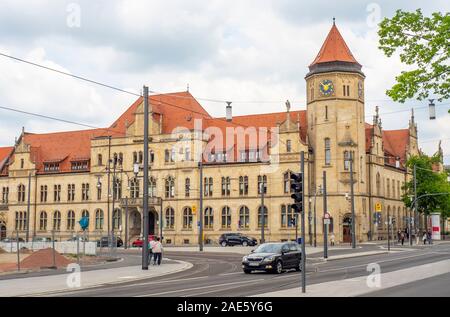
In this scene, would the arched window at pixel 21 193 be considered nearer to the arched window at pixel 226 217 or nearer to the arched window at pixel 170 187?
the arched window at pixel 170 187

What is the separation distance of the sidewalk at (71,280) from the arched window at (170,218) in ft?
150

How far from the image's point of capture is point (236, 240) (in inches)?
2680

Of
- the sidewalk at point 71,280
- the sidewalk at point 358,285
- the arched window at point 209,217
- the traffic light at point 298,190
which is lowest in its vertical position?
the sidewalk at point 71,280

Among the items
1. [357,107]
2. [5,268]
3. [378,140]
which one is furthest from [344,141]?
[5,268]

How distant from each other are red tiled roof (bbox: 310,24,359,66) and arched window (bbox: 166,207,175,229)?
83.2ft

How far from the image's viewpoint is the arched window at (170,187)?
79.7 metres

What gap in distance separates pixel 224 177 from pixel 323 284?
56098 mm

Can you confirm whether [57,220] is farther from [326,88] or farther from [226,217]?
[326,88]

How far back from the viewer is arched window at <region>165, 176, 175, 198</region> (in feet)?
261

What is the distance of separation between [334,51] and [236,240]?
2497 cm

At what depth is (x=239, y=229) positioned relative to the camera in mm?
75875

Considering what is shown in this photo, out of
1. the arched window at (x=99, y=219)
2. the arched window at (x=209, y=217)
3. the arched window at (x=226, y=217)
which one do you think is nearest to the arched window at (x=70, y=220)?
the arched window at (x=99, y=219)

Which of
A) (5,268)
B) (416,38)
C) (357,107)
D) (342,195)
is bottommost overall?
(5,268)

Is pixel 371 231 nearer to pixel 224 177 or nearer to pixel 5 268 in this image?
pixel 224 177
